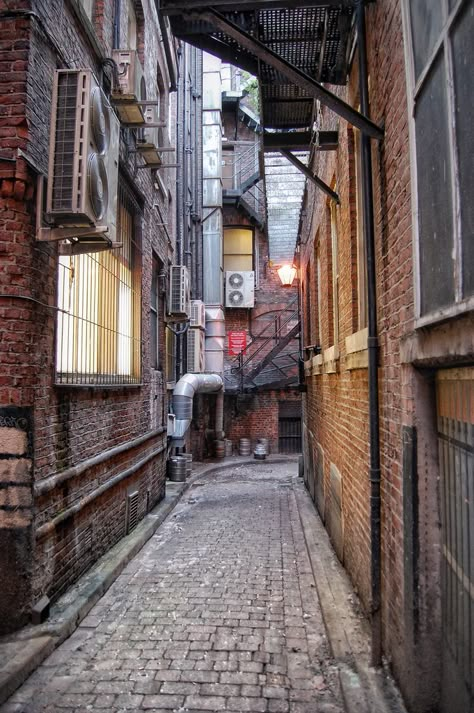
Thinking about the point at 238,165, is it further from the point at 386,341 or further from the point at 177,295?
the point at 386,341

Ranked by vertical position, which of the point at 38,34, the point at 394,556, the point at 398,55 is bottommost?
the point at 394,556

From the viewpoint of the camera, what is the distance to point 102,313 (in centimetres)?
581

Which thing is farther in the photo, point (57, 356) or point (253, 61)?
point (253, 61)

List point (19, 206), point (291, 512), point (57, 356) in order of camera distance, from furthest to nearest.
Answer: point (291, 512), point (57, 356), point (19, 206)

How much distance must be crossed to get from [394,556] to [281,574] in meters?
2.62

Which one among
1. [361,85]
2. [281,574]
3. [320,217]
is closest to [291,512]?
[281,574]

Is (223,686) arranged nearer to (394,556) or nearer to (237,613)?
(237,613)

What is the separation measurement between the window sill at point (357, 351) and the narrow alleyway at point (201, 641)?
7.53 feet

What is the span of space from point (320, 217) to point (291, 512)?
5126 millimetres

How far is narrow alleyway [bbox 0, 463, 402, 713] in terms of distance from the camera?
10.3ft

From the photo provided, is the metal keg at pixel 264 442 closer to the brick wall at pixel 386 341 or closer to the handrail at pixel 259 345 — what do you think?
the handrail at pixel 259 345

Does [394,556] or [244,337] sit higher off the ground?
[244,337]

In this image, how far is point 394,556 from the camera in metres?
3.19

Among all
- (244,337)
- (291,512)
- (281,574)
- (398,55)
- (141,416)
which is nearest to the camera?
(398,55)
